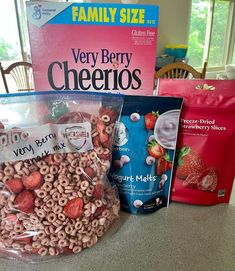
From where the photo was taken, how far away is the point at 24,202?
377mm

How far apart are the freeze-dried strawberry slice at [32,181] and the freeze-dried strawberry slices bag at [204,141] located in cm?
30

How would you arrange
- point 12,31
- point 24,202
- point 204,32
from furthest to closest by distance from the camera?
1. point 204,32
2. point 12,31
3. point 24,202

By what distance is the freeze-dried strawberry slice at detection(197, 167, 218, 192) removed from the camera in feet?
1.74

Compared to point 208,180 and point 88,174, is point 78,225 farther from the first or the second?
point 208,180

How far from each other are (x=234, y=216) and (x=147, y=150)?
0.25 metres

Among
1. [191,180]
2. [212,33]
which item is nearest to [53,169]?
[191,180]

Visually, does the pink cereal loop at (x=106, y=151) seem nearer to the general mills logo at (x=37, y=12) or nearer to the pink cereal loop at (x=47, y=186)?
the pink cereal loop at (x=47, y=186)

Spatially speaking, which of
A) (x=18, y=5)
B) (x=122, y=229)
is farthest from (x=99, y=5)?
(x=18, y=5)

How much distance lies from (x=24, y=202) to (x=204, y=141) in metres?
0.37

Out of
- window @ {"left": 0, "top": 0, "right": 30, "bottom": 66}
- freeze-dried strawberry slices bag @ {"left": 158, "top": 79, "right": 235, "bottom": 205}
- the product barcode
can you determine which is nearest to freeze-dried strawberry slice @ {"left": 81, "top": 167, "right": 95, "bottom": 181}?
freeze-dried strawberry slices bag @ {"left": 158, "top": 79, "right": 235, "bottom": 205}

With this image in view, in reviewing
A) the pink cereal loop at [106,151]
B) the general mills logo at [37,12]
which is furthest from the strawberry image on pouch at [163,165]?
the general mills logo at [37,12]

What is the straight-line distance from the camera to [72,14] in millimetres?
477

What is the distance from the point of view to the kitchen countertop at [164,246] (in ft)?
1.33

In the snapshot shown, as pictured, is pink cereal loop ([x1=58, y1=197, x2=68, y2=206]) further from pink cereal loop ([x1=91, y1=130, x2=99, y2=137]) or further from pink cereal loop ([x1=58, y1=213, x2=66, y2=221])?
pink cereal loop ([x1=91, y1=130, x2=99, y2=137])
